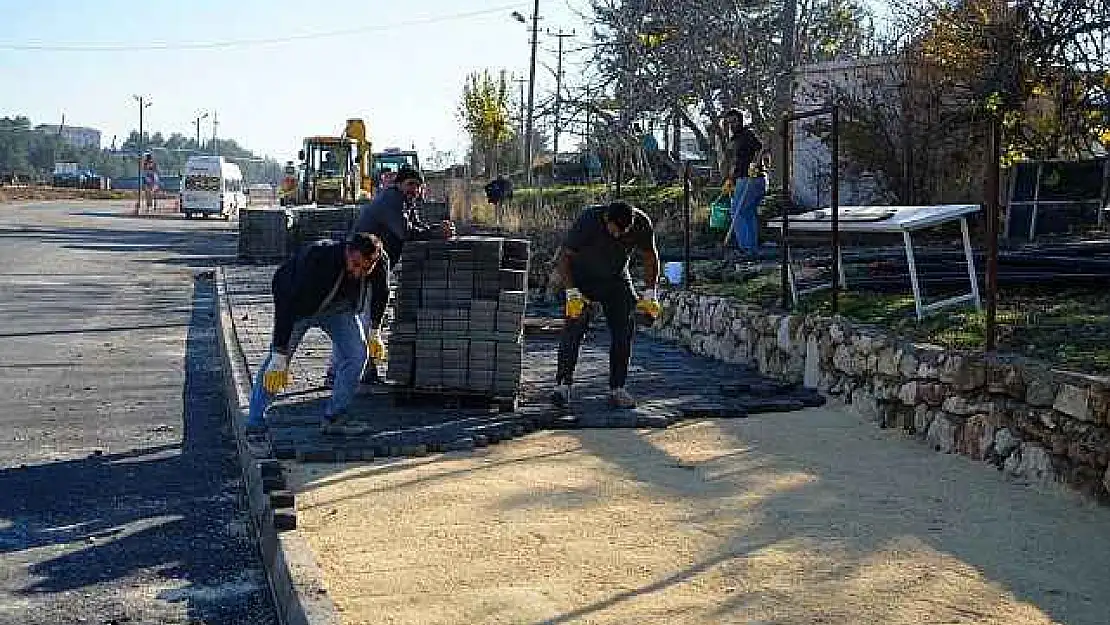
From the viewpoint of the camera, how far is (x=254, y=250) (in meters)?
29.8

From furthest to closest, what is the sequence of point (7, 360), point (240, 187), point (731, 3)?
point (240, 187) → point (731, 3) → point (7, 360)

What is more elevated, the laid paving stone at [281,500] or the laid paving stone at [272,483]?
the laid paving stone at [281,500]

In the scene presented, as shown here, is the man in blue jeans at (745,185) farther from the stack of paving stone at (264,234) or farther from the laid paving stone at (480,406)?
the stack of paving stone at (264,234)

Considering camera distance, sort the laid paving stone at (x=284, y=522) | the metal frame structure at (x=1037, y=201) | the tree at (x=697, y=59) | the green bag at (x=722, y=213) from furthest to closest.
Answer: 1. the tree at (x=697, y=59)
2. the green bag at (x=722, y=213)
3. the metal frame structure at (x=1037, y=201)
4. the laid paving stone at (x=284, y=522)

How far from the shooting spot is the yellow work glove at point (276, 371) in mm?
9000

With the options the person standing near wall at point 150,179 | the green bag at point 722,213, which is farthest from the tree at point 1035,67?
the person standing near wall at point 150,179

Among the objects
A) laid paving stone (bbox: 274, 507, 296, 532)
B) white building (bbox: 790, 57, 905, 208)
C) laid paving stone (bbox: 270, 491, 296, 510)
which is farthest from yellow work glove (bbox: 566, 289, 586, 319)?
white building (bbox: 790, 57, 905, 208)

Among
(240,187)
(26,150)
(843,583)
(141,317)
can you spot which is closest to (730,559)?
(843,583)

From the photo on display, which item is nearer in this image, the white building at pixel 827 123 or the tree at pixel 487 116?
the white building at pixel 827 123

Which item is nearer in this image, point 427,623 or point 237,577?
point 427,623

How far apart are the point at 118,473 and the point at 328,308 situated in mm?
1594

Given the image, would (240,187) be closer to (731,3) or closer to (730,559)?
(731,3)

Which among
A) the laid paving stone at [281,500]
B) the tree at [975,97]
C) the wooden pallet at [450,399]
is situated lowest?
→ the laid paving stone at [281,500]

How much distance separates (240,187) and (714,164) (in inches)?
1792
